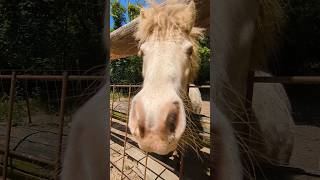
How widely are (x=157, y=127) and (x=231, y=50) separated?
144 mm

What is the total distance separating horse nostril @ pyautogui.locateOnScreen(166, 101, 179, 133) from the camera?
0.42 m

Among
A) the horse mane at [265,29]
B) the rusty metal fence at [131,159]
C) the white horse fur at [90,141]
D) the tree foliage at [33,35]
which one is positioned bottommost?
the rusty metal fence at [131,159]

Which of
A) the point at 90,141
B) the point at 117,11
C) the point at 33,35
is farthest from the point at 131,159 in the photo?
the point at 33,35

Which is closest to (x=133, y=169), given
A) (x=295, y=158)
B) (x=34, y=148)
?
(x=34, y=148)

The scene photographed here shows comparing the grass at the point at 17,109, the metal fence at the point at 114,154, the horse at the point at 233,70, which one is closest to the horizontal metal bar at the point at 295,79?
the horse at the point at 233,70

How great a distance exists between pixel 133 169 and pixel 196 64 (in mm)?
854

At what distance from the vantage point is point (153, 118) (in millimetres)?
404

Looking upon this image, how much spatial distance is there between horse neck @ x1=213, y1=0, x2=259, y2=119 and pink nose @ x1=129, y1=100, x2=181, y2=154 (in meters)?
0.07

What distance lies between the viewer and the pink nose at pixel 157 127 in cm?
40

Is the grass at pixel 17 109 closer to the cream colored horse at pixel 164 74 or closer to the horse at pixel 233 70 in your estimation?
the cream colored horse at pixel 164 74

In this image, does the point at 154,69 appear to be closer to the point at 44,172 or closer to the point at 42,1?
the point at 44,172

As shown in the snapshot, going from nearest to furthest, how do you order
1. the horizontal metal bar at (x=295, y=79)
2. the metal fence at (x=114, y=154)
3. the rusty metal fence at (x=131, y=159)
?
the horizontal metal bar at (x=295, y=79), the metal fence at (x=114, y=154), the rusty metal fence at (x=131, y=159)

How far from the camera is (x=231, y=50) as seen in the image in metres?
0.41

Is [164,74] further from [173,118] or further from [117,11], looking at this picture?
[117,11]
